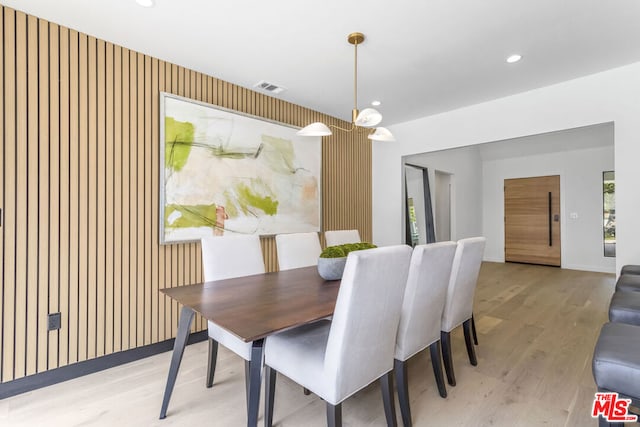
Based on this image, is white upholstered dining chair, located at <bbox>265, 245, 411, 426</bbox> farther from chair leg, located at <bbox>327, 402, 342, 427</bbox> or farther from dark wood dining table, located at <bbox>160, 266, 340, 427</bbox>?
dark wood dining table, located at <bbox>160, 266, 340, 427</bbox>

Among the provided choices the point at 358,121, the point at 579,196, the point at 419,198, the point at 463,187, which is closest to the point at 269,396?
the point at 358,121

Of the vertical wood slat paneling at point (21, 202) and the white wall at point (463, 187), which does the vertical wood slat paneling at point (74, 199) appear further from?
the white wall at point (463, 187)

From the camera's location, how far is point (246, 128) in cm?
310

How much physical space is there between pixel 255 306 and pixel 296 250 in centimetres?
121

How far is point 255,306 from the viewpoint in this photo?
1435 mm

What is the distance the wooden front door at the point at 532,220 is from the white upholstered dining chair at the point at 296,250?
228 inches

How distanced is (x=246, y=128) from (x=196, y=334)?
2053 mm

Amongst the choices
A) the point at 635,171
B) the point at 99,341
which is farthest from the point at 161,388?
the point at 635,171

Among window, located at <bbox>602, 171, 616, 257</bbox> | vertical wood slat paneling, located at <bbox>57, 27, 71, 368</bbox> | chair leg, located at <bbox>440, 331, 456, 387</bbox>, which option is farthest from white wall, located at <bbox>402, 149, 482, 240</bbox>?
vertical wood slat paneling, located at <bbox>57, 27, 71, 368</bbox>

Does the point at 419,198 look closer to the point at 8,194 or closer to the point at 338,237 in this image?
the point at 338,237

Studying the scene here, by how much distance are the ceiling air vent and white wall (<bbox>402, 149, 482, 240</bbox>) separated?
3538mm

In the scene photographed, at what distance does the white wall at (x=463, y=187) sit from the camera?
6037 millimetres

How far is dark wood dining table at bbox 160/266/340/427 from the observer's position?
1.22m

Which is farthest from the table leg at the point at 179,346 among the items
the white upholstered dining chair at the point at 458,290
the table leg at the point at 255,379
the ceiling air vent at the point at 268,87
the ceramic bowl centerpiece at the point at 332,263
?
the ceiling air vent at the point at 268,87
